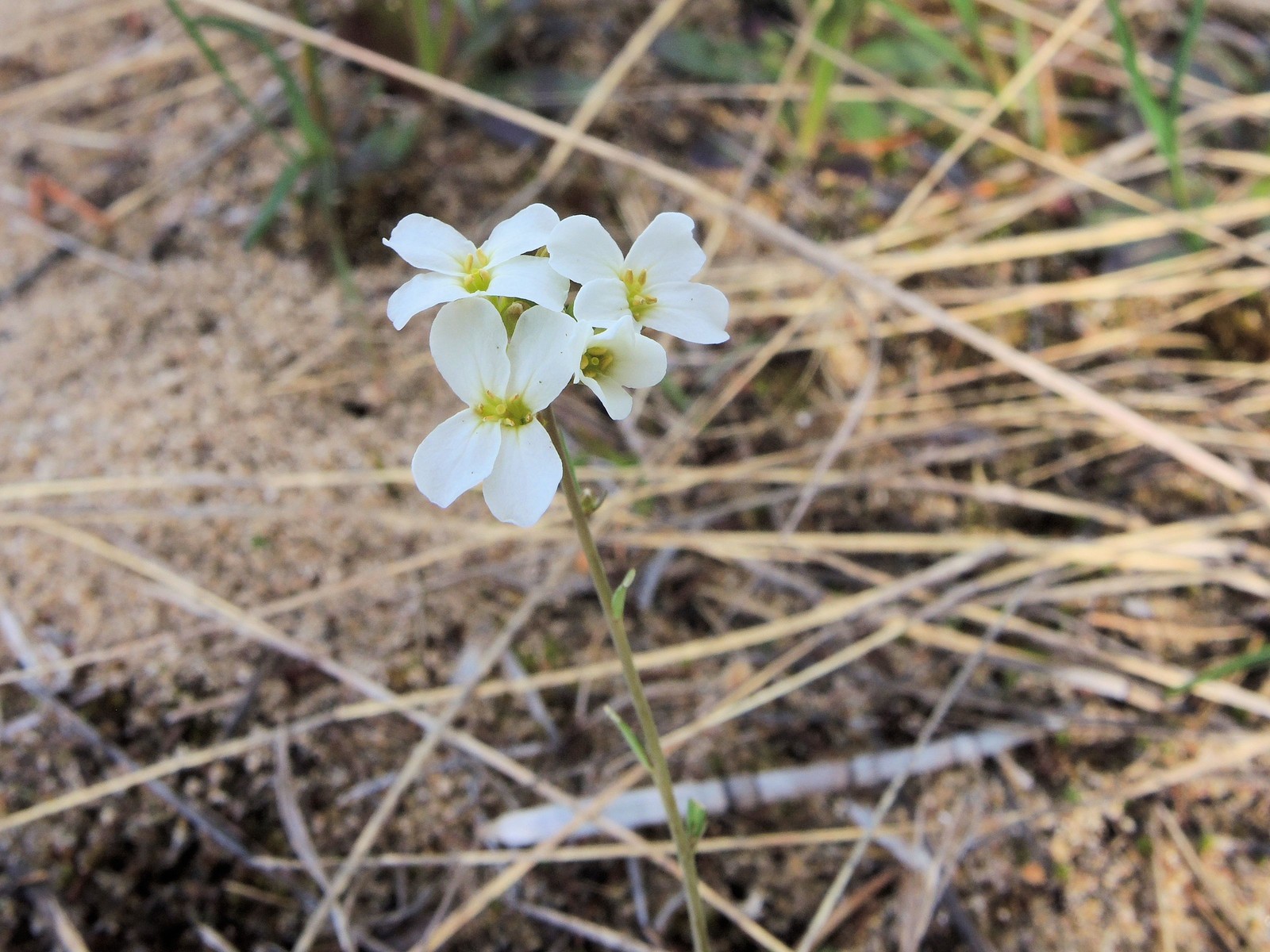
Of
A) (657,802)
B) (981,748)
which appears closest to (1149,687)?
(981,748)

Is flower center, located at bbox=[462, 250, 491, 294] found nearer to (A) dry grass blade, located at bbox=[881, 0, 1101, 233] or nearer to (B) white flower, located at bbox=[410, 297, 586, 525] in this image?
(B) white flower, located at bbox=[410, 297, 586, 525]

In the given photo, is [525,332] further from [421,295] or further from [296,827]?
[296,827]

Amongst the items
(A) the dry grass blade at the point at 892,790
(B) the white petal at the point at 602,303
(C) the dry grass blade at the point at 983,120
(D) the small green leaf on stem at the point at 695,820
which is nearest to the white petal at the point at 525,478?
(B) the white petal at the point at 602,303

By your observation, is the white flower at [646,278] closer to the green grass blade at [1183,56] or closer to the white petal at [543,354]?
the white petal at [543,354]

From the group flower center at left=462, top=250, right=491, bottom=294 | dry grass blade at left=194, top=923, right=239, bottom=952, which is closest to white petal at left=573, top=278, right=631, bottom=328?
flower center at left=462, top=250, right=491, bottom=294

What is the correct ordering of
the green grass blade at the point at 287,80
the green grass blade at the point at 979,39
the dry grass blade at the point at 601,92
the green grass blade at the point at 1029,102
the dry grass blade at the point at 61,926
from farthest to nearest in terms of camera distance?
the green grass blade at the point at 1029,102, the dry grass blade at the point at 601,92, the green grass blade at the point at 979,39, the green grass blade at the point at 287,80, the dry grass blade at the point at 61,926

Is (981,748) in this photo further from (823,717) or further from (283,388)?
(283,388)
